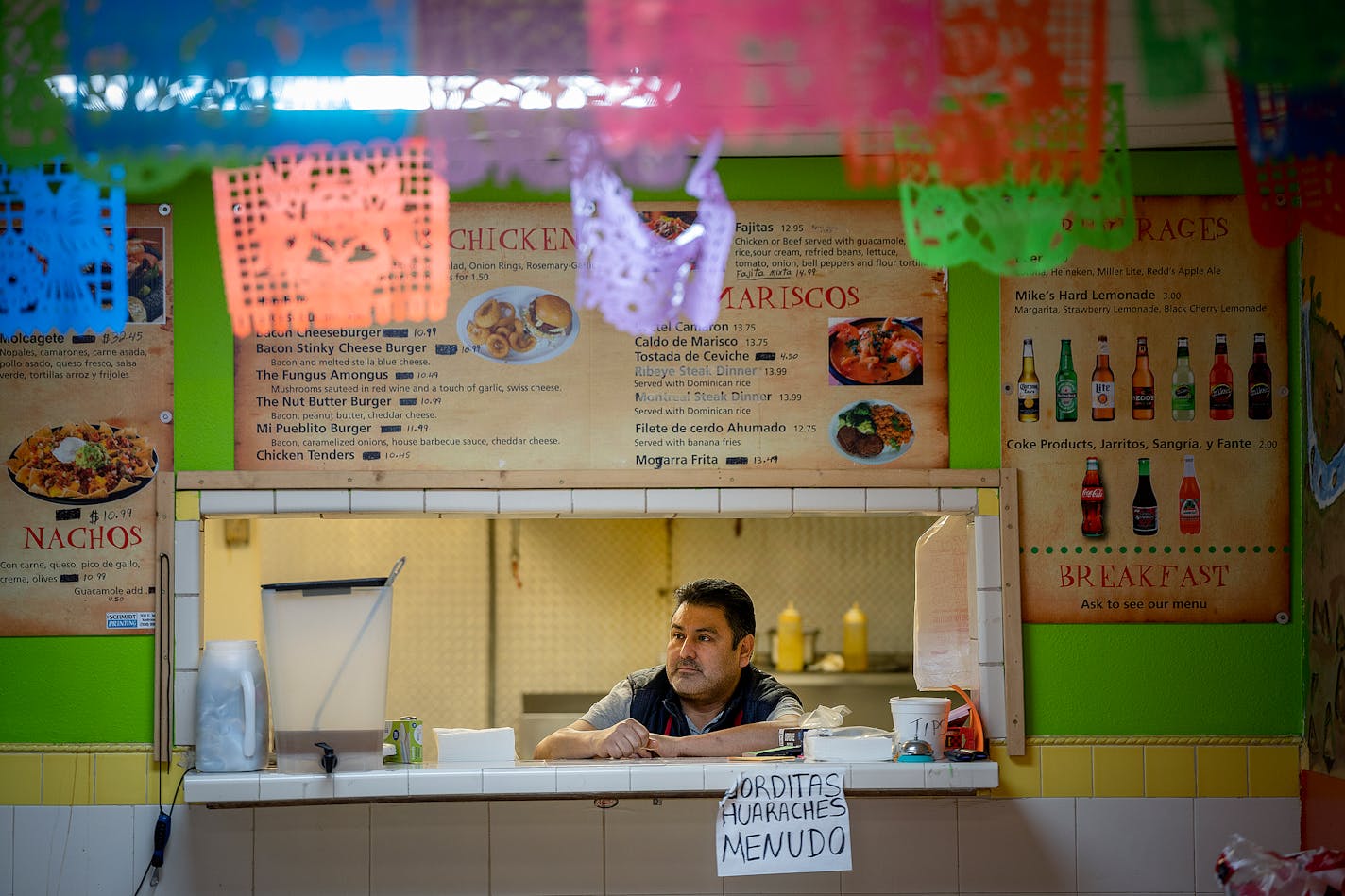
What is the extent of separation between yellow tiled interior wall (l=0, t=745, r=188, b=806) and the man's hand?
4.03 ft

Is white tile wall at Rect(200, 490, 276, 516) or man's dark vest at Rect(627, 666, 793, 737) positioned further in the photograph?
man's dark vest at Rect(627, 666, 793, 737)

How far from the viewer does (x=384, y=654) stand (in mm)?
4055

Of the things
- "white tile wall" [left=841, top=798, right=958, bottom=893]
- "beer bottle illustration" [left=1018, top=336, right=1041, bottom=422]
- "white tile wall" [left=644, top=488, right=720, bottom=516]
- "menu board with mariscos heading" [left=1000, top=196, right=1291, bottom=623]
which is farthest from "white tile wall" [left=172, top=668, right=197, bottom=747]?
"beer bottle illustration" [left=1018, top=336, right=1041, bottom=422]

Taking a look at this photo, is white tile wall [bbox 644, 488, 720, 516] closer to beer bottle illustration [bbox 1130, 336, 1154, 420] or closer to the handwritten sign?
the handwritten sign

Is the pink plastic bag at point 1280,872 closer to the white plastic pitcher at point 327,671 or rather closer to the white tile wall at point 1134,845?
the white tile wall at point 1134,845

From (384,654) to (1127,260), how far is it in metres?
2.53

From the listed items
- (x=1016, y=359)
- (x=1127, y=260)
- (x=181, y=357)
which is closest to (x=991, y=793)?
(x=1016, y=359)

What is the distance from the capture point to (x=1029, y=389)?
4.28 meters

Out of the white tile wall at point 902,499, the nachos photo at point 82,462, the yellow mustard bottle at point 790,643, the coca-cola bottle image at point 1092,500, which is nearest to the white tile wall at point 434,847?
the nachos photo at point 82,462

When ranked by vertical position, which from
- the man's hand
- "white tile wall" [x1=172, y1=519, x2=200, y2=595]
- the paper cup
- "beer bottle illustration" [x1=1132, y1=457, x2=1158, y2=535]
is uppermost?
"beer bottle illustration" [x1=1132, y1=457, x2=1158, y2=535]

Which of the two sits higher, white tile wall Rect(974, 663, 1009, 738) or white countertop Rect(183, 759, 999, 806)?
white tile wall Rect(974, 663, 1009, 738)

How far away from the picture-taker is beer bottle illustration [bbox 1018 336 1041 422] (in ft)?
14.0

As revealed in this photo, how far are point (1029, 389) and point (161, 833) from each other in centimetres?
290

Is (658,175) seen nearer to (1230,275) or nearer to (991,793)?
(1230,275)
